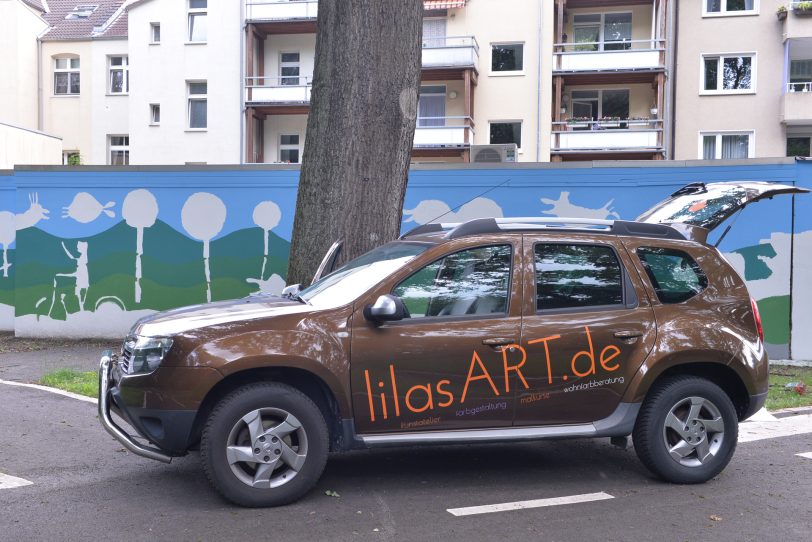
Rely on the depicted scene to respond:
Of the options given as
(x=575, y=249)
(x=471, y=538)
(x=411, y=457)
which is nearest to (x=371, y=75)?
(x=575, y=249)

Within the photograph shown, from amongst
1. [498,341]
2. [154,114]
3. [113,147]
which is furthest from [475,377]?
[113,147]

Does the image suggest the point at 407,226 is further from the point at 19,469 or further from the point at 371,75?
the point at 19,469

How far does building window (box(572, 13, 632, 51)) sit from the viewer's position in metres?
33.5

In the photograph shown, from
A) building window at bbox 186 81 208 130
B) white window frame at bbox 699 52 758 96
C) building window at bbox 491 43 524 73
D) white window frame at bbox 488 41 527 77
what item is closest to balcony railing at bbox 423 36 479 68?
white window frame at bbox 488 41 527 77

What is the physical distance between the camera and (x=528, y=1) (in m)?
32.5

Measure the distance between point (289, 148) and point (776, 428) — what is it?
29.0m

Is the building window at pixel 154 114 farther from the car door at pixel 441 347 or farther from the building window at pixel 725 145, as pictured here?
the car door at pixel 441 347

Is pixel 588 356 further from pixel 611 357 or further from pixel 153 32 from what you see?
pixel 153 32

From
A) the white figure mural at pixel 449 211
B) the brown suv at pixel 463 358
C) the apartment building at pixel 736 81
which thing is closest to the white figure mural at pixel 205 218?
the white figure mural at pixel 449 211

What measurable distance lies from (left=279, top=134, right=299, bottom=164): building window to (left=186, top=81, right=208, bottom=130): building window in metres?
3.11

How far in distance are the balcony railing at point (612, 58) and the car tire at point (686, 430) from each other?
27.5 metres

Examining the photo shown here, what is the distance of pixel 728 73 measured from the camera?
31.9m

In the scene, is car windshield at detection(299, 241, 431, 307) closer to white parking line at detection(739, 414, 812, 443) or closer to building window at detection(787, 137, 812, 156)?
white parking line at detection(739, 414, 812, 443)

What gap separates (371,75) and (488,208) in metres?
4.58
